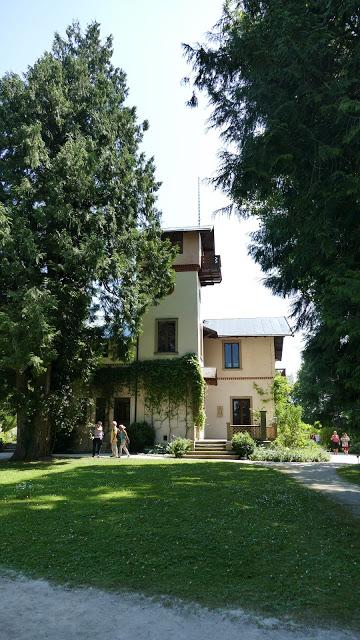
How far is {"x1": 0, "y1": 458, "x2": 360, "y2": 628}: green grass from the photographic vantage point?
193 inches

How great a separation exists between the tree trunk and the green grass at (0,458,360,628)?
27.5 ft

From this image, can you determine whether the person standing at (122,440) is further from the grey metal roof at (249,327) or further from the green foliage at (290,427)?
the grey metal roof at (249,327)

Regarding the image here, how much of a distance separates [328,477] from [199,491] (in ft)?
18.9

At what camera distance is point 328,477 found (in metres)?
14.7

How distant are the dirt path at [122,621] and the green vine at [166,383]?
67.0 ft

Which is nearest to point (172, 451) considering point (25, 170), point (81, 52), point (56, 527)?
point (25, 170)

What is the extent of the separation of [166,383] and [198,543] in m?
18.9

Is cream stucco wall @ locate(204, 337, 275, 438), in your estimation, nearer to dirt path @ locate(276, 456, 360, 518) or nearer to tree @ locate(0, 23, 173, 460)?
tree @ locate(0, 23, 173, 460)

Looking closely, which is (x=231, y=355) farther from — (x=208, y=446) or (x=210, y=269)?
(x=208, y=446)

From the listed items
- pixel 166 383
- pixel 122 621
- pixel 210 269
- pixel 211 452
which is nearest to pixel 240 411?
pixel 166 383

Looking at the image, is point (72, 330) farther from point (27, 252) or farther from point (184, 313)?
point (184, 313)

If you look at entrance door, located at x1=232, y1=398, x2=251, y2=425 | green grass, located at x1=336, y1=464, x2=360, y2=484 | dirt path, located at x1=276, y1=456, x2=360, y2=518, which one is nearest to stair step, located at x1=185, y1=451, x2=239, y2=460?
dirt path, located at x1=276, y1=456, x2=360, y2=518

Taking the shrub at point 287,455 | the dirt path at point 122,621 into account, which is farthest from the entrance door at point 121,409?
the dirt path at point 122,621

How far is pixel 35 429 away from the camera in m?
20.1
